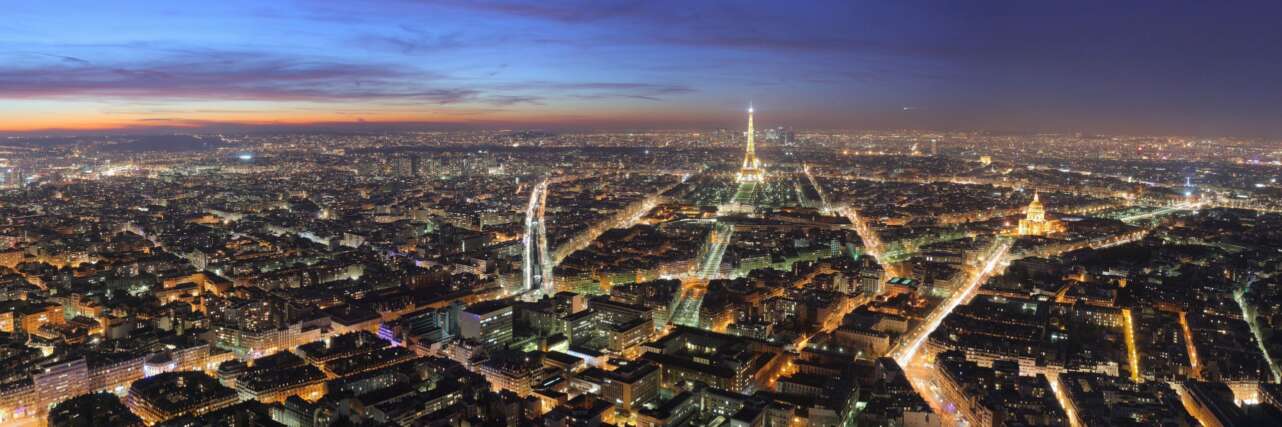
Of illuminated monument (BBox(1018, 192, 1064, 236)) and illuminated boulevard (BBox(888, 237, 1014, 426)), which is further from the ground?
illuminated monument (BBox(1018, 192, 1064, 236))

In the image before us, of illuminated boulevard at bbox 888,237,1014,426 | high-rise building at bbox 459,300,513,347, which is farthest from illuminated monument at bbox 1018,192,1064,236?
high-rise building at bbox 459,300,513,347

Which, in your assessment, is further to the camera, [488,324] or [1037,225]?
[1037,225]

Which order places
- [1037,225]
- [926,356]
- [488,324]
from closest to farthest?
[926,356] → [488,324] → [1037,225]

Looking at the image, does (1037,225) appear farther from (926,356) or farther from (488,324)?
(488,324)

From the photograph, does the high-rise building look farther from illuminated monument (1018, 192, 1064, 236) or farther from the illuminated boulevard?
illuminated monument (1018, 192, 1064, 236)

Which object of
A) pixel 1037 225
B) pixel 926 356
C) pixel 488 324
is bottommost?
pixel 926 356

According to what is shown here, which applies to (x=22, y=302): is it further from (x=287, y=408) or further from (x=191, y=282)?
(x=287, y=408)

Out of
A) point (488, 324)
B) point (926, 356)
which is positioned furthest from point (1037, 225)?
point (488, 324)

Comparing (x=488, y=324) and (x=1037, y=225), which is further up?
(x=1037, y=225)

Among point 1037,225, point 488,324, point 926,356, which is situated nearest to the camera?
point 926,356

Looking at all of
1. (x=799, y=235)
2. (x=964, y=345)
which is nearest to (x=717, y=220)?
(x=799, y=235)

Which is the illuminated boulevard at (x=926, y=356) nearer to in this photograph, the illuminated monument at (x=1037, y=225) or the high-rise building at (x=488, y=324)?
the high-rise building at (x=488, y=324)
